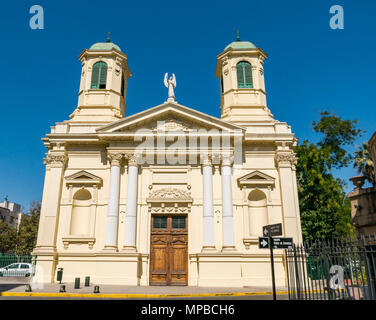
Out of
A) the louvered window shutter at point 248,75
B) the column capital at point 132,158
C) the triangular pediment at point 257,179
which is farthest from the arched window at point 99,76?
the triangular pediment at point 257,179

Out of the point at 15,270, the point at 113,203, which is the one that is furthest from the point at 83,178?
the point at 15,270

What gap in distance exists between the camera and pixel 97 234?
19.9 m

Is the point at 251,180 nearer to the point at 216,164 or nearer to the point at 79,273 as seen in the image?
the point at 216,164

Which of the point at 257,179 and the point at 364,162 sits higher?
the point at 364,162

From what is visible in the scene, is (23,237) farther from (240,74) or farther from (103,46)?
(240,74)

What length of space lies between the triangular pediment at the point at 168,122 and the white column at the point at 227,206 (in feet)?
7.55

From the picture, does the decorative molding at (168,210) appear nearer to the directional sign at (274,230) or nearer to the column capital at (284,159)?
the column capital at (284,159)

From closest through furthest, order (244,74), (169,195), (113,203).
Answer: (113,203)
(169,195)
(244,74)

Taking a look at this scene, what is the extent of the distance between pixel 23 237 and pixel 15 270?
2159 cm

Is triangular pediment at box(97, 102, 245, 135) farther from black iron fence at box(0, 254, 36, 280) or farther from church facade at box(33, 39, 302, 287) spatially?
black iron fence at box(0, 254, 36, 280)

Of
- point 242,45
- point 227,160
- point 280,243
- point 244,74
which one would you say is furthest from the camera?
point 242,45

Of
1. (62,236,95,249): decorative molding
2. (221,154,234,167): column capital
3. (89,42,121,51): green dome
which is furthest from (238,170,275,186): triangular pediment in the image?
(89,42,121,51): green dome

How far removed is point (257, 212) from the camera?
20875mm

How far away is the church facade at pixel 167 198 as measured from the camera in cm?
1889
